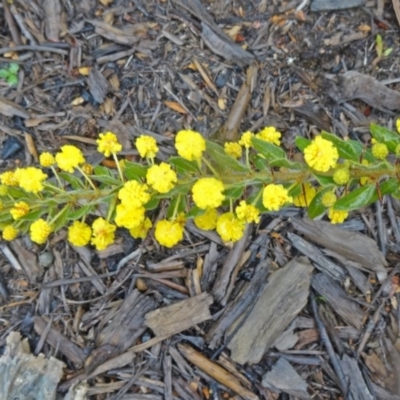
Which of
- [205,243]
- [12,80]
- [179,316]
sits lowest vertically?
[179,316]

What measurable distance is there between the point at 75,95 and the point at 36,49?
1.48 ft

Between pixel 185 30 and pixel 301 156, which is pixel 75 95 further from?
pixel 301 156

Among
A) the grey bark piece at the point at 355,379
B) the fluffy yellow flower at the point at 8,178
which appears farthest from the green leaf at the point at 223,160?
the grey bark piece at the point at 355,379

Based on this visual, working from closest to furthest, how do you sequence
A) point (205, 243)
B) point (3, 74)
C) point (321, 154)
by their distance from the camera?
1. point (321, 154)
2. point (205, 243)
3. point (3, 74)

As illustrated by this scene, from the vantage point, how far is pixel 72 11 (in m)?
4.12

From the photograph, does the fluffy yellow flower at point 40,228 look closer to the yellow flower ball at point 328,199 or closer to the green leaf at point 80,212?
the green leaf at point 80,212

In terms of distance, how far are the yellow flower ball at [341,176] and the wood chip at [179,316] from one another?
1492 mm

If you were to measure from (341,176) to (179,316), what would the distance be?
1.65m

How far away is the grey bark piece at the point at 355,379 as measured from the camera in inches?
140

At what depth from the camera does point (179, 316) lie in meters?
3.63

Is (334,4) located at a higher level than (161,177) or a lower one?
higher

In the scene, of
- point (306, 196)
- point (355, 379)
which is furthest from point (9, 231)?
point (355, 379)

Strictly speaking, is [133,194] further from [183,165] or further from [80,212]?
[80,212]

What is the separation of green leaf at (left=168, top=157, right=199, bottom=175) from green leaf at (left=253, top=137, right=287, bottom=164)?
32 centimetres
